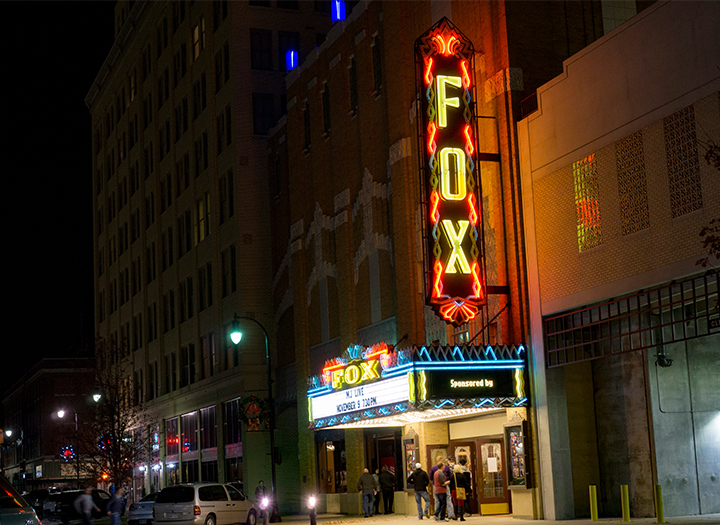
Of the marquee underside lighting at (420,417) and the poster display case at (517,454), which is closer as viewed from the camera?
the poster display case at (517,454)

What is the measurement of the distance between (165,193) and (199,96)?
30.4 feet

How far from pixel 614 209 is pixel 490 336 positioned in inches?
262

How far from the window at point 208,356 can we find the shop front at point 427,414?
51.3 ft

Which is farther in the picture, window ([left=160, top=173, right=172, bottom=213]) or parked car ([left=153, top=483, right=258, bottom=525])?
window ([left=160, top=173, right=172, bottom=213])

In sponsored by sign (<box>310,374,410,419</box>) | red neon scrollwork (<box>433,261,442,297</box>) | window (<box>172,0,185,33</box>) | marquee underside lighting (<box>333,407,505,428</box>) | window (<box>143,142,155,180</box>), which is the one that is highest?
window (<box>172,0,185,33</box>)

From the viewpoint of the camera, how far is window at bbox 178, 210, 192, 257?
62344mm

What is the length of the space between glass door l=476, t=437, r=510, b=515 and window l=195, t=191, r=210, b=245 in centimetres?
2940

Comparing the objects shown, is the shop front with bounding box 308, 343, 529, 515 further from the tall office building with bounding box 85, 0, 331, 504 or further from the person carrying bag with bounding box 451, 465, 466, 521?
the tall office building with bounding box 85, 0, 331, 504

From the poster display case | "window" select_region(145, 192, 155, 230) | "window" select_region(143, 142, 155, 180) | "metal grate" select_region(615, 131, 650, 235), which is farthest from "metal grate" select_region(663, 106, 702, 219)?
"window" select_region(143, 142, 155, 180)

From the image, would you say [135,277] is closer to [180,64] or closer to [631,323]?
[180,64]

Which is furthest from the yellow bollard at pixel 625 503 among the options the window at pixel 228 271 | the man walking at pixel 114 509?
the window at pixel 228 271

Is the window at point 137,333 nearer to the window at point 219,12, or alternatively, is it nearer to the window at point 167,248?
the window at point 167,248

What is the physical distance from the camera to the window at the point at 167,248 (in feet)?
217

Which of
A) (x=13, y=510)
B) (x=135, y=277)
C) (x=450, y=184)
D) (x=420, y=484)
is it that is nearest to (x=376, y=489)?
(x=420, y=484)
